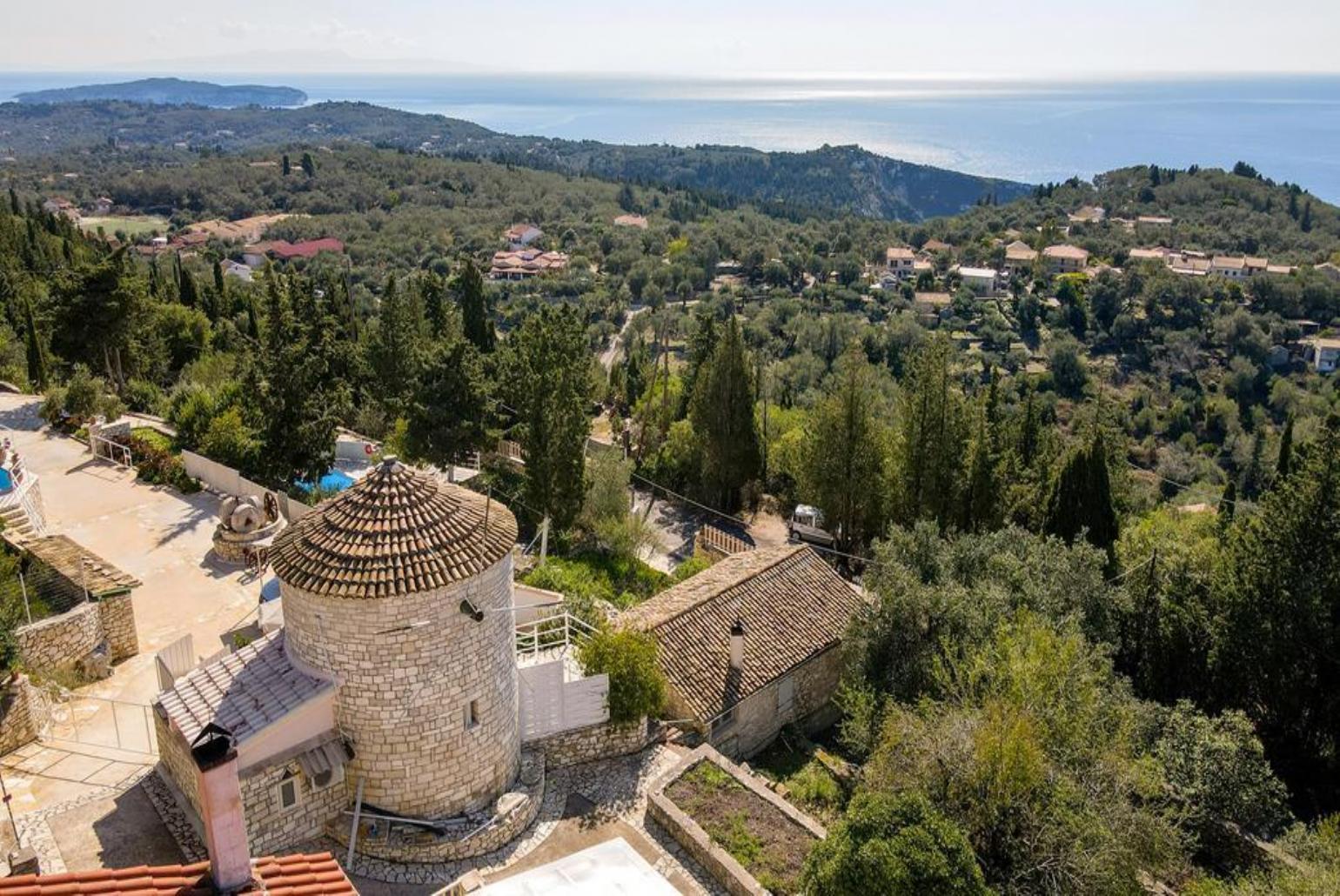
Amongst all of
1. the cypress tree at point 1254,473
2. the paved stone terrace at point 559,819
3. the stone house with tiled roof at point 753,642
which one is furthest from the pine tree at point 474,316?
the cypress tree at point 1254,473

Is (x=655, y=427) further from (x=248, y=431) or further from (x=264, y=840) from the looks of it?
(x=264, y=840)

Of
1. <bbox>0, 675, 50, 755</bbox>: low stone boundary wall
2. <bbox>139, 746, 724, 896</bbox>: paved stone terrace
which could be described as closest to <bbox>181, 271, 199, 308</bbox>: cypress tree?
<bbox>0, 675, 50, 755</bbox>: low stone boundary wall

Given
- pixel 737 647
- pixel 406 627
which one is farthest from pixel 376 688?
pixel 737 647

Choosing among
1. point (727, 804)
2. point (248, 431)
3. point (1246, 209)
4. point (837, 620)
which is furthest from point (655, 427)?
point (1246, 209)

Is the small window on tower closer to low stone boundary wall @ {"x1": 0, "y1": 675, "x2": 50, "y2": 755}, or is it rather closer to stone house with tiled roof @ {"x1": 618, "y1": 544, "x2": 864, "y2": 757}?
low stone boundary wall @ {"x1": 0, "y1": 675, "x2": 50, "y2": 755}

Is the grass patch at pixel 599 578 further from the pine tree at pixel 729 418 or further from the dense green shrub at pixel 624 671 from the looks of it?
the pine tree at pixel 729 418

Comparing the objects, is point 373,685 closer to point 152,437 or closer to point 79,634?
point 79,634
